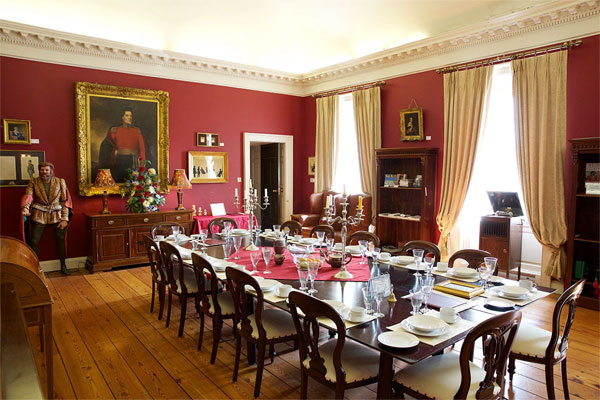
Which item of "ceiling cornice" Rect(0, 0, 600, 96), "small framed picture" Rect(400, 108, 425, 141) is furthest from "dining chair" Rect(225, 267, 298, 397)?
"ceiling cornice" Rect(0, 0, 600, 96)

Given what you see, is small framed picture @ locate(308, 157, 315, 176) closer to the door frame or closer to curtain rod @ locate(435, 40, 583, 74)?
the door frame

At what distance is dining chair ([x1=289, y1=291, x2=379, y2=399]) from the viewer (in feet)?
7.14

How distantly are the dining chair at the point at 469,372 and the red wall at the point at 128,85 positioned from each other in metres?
5.99

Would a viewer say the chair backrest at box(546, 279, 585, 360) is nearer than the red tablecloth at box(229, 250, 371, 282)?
Yes

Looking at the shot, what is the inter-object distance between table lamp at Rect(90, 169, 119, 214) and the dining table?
316cm

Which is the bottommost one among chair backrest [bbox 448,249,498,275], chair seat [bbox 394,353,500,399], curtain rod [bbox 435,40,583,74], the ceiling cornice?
chair seat [bbox 394,353,500,399]

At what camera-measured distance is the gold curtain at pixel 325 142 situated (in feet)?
26.8

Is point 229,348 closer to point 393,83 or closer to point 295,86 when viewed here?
point 393,83

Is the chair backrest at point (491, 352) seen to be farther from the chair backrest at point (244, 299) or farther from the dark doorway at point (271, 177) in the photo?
the dark doorway at point (271, 177)

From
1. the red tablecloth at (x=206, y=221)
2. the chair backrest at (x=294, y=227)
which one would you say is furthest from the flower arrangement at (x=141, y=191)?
the chair backrest at (x=294, y=227)

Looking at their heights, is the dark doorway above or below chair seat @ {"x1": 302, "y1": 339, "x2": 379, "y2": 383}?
above

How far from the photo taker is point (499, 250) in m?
5.28

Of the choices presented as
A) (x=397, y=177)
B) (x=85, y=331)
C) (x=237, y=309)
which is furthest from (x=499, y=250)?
(x=85, y=331)

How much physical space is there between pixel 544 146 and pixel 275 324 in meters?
4.24
